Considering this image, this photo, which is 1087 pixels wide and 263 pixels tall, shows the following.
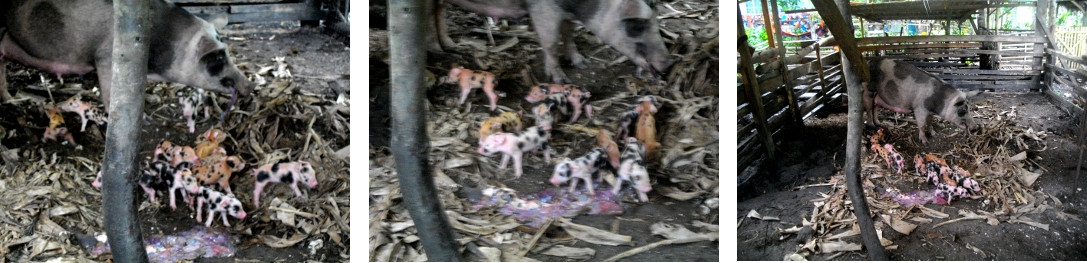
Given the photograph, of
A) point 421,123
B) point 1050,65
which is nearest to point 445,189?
point 421,123

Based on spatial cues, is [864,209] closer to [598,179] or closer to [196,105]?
[598,179]

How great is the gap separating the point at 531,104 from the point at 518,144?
176 mm

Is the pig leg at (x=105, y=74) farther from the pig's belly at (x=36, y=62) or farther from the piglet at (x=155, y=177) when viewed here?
the piglet at (x=155, y=177)

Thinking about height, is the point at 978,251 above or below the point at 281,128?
below

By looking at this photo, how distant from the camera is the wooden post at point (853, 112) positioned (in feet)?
9.72

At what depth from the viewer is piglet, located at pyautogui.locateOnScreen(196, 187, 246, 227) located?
301cm

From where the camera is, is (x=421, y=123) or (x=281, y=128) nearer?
(x=421, y=123)

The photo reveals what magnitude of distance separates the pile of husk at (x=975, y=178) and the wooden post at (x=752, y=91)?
34 cm

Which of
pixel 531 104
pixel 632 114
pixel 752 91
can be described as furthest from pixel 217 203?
pixel 752 91

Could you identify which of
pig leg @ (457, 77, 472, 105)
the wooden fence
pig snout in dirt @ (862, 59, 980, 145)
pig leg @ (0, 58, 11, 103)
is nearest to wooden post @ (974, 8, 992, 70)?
the wooden fence

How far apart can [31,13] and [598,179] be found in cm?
242

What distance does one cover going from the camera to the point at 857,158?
3.01 meters

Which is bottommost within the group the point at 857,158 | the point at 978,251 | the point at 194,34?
the point at 978,251

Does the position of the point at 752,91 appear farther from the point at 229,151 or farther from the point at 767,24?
the point at 229,151
